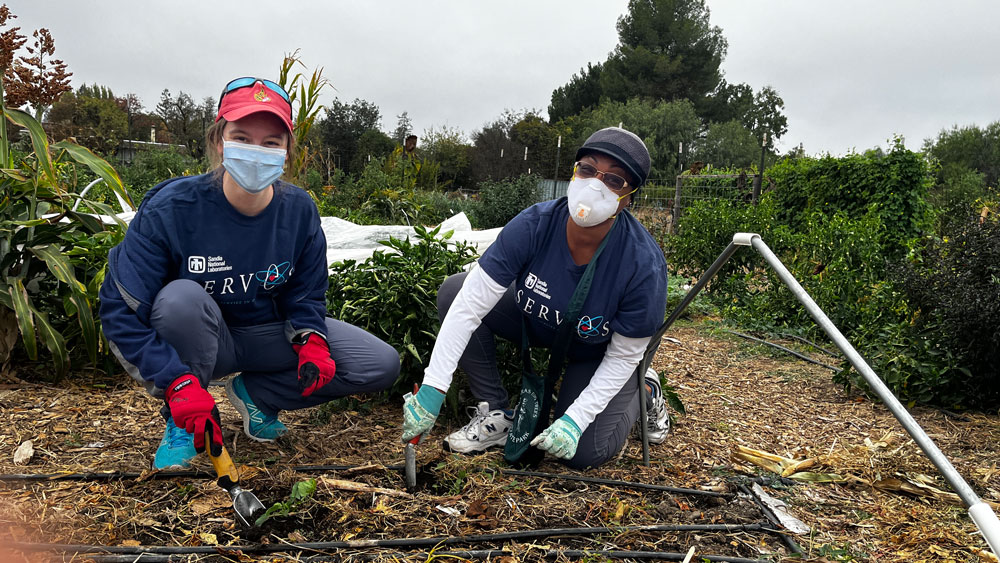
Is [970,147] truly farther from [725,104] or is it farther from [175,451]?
[175,451]

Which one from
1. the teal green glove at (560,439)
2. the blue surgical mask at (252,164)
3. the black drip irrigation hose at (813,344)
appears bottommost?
the black drip irrigation hose at (813,344)

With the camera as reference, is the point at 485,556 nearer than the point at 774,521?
Yes

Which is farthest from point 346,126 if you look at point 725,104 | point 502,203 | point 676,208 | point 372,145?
point 725,104

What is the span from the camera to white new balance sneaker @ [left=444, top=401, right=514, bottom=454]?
2492mm

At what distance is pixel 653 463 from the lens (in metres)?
2.55

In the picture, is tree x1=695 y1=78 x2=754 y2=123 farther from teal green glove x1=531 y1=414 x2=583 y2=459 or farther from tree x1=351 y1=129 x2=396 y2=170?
teal green glove x1=531 y1=414 x2=583 y2=459

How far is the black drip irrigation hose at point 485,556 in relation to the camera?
1.59 meters

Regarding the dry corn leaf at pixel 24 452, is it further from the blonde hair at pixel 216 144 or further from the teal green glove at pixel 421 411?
the teal green glove at pixel 421 411

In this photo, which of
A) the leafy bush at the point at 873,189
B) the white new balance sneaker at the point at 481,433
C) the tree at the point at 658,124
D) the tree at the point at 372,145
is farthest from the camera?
the tree at the point at 658,124

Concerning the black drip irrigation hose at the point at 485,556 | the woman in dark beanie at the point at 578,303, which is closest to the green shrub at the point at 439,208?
the woman in dark beanie at the point at 578,303

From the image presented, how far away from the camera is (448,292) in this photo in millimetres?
2623

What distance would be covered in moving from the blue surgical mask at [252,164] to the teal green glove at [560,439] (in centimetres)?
119

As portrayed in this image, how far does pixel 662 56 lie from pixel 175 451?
39.0 m

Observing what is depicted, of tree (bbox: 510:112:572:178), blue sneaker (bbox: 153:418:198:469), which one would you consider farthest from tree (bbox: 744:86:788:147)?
blue sneaker (bbox: 153:418:198:469)
